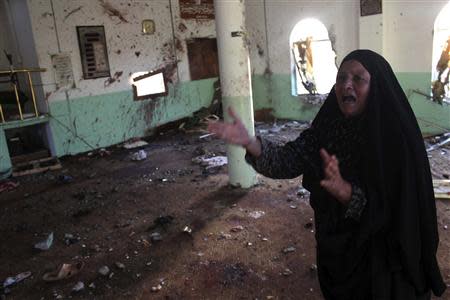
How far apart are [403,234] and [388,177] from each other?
0.21m

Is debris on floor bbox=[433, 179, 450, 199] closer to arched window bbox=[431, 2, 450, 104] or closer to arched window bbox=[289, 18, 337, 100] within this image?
arched window bbox=[431, 2, 450, 104]

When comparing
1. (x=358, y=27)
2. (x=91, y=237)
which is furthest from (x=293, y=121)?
(x=91, y=237)

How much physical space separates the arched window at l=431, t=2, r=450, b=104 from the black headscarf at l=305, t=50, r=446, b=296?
5.16 meters

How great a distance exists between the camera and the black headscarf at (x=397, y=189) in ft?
4.80

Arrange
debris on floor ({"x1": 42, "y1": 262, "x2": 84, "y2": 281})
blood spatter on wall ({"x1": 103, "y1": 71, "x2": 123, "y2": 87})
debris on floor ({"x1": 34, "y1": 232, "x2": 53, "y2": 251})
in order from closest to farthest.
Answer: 1. debris on floor ({"x1": 42, "y1": 262, "x2": 84, "y2": 281})
2. debris on floor ({"x1": 34, "y1": 232, "x2": 53, "y2": 251})
3. blood spatter on wall ({"x1": 103, "y1": 71, "x2": 123, "y2": 87})

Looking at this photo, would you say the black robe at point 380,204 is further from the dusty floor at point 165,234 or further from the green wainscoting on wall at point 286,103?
the green wainscoting on wall at point 286,103

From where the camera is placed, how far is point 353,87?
5.23ft

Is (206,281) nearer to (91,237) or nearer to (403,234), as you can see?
(91,237)

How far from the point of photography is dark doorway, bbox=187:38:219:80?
8500 mm

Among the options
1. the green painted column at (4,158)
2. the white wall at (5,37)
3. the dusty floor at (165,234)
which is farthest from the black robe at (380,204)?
the white wall at (5,37)

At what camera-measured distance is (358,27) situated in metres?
6.77

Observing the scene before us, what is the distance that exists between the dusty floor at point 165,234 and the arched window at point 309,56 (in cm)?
313

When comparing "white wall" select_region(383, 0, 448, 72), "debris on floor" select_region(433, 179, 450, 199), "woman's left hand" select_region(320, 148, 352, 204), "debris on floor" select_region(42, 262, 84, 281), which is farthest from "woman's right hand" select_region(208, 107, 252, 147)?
"white wall" select_region(383, 0, 448, 72)

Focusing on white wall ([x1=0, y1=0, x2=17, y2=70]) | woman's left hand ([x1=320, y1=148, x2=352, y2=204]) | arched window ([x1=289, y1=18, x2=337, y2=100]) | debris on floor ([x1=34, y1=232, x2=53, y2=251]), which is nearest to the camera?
woman's left hand ([x1=320, y1=148, x2=352, y2=204])
